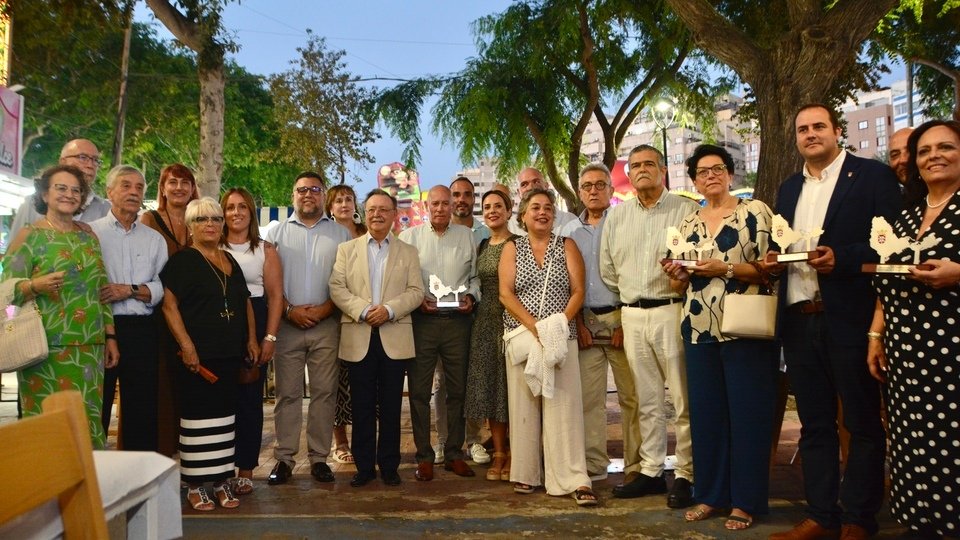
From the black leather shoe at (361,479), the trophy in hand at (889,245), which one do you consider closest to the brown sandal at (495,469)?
the black leather shoe at (361,479)

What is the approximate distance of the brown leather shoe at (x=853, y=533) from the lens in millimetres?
3906

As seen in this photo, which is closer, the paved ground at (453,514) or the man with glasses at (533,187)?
the paved ground at (453,514)

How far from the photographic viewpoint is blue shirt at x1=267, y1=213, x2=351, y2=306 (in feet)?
19.0

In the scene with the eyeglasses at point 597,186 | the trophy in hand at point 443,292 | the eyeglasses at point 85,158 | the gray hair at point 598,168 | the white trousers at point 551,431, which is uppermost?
the eyeglasses at point 85,158

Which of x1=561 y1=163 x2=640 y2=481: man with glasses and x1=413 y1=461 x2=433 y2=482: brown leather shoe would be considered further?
x1=413 y1=461 x2=433 y2=482: brown leather shoe

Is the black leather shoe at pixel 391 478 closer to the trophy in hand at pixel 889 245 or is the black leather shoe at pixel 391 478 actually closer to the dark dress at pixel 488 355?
the dark dress at pixel 488 355

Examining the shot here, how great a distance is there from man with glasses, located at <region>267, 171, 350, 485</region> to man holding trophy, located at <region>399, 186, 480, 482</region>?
2.13 ft

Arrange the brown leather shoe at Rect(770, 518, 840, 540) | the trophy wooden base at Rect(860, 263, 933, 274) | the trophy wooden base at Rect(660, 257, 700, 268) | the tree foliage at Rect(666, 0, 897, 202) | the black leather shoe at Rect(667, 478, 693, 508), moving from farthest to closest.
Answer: the tree foliage at Rect(666, 0, 897, 202) → the black leather shoe at Rect(667, 478, 693, 508) → the trophy wooden base at Rect(660, 257, 700, 268) → the brown leather shoe at Rect(770, 518, 840, 540) → the trophy wooden base at Rect(860, 263, 933, 274)

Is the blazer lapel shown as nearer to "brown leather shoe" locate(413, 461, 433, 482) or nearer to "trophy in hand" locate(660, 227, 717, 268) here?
"trophy in hand" locate(660, 227, 717, 268)

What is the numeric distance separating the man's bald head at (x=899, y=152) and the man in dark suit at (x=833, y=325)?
1.00 ft

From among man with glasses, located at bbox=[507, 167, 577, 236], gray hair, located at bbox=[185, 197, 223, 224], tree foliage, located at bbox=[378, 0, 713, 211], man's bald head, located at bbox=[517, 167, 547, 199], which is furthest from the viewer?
tree foliage, located at bbox=[378, 0, 713, 211]

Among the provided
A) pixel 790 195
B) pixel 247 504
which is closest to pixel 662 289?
pixel 790 195

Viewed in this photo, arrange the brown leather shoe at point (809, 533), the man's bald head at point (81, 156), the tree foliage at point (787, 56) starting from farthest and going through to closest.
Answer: the tree foliage at point (787, 56)
the man's bald head at point (81, 156)
the brown leather shoe at point (809, 533)

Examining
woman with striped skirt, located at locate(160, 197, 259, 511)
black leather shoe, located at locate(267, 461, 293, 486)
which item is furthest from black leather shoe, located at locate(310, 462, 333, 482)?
woman with striped skirt, located at locate(160, 197, 259, 511)
